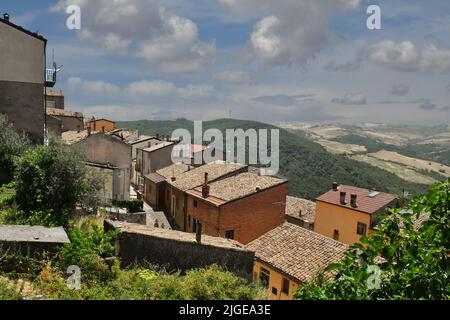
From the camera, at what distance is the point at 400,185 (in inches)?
→ 3735

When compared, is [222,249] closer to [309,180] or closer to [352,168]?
[309,180]

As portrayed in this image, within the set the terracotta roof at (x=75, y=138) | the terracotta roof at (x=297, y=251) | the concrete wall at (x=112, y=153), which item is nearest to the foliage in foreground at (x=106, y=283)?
the terracotta roof at (x=297, y=251)

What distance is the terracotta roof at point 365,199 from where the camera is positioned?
30373 millimetres

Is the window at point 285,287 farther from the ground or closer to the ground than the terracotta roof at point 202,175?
closer to the ground

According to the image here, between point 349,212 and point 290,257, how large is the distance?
14.6 m

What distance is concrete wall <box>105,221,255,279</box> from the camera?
1154cm

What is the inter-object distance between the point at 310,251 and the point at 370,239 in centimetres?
1405

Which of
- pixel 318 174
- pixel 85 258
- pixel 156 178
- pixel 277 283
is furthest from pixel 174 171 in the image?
pixel 318 174

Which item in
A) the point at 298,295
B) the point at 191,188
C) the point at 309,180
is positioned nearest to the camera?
the point at 298,295

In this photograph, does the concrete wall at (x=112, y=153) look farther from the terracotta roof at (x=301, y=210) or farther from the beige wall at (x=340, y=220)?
the beige wall at (x=340, y=220)

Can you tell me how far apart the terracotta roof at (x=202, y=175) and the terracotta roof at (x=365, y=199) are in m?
8.10

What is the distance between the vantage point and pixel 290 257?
18250 mm

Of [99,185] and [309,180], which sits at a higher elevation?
[99,185]
